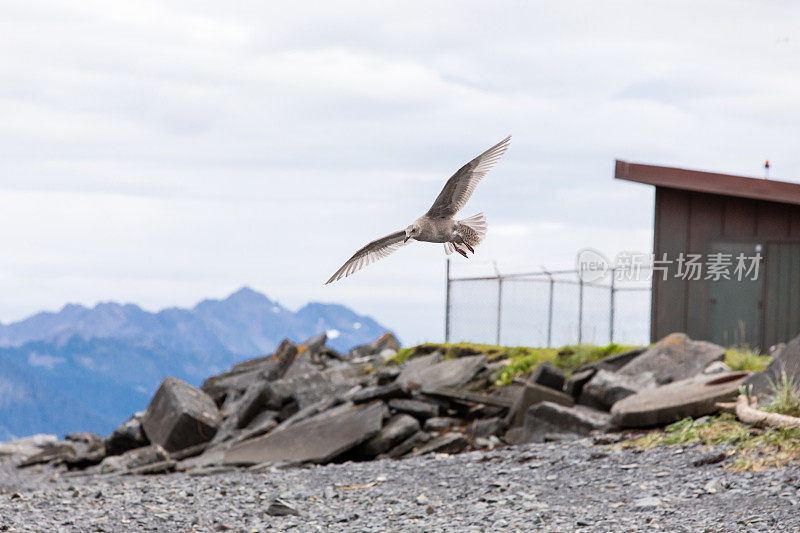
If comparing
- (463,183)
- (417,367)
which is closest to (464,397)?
(417,367)

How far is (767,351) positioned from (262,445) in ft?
34.0

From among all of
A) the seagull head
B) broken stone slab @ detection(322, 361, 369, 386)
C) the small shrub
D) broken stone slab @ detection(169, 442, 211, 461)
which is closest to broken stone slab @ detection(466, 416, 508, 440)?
the small shrub

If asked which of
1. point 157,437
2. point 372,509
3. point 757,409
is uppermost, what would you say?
point 757,409

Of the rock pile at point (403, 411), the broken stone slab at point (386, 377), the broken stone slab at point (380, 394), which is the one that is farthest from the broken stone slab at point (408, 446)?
the broken stone slab at point (386, 377)

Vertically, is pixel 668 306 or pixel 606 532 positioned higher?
pixel 668 306

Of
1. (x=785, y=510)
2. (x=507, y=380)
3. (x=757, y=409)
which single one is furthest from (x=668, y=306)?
(x=785, y=510)

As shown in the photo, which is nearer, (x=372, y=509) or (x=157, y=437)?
(x=372, y=509)

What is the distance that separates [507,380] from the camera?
13.8 m

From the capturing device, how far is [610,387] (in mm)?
11898

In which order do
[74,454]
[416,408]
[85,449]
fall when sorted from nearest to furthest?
[416,408], [74,454], [85,449]

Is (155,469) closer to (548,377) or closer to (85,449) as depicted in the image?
(85,449)

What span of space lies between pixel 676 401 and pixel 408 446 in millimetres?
3585

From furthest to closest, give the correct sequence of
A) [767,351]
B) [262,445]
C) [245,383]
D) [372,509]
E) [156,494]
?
[245,383] → [767,351] → [262,445] → [156,494] → [372,509]

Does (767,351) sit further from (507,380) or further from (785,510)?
(785,510)
